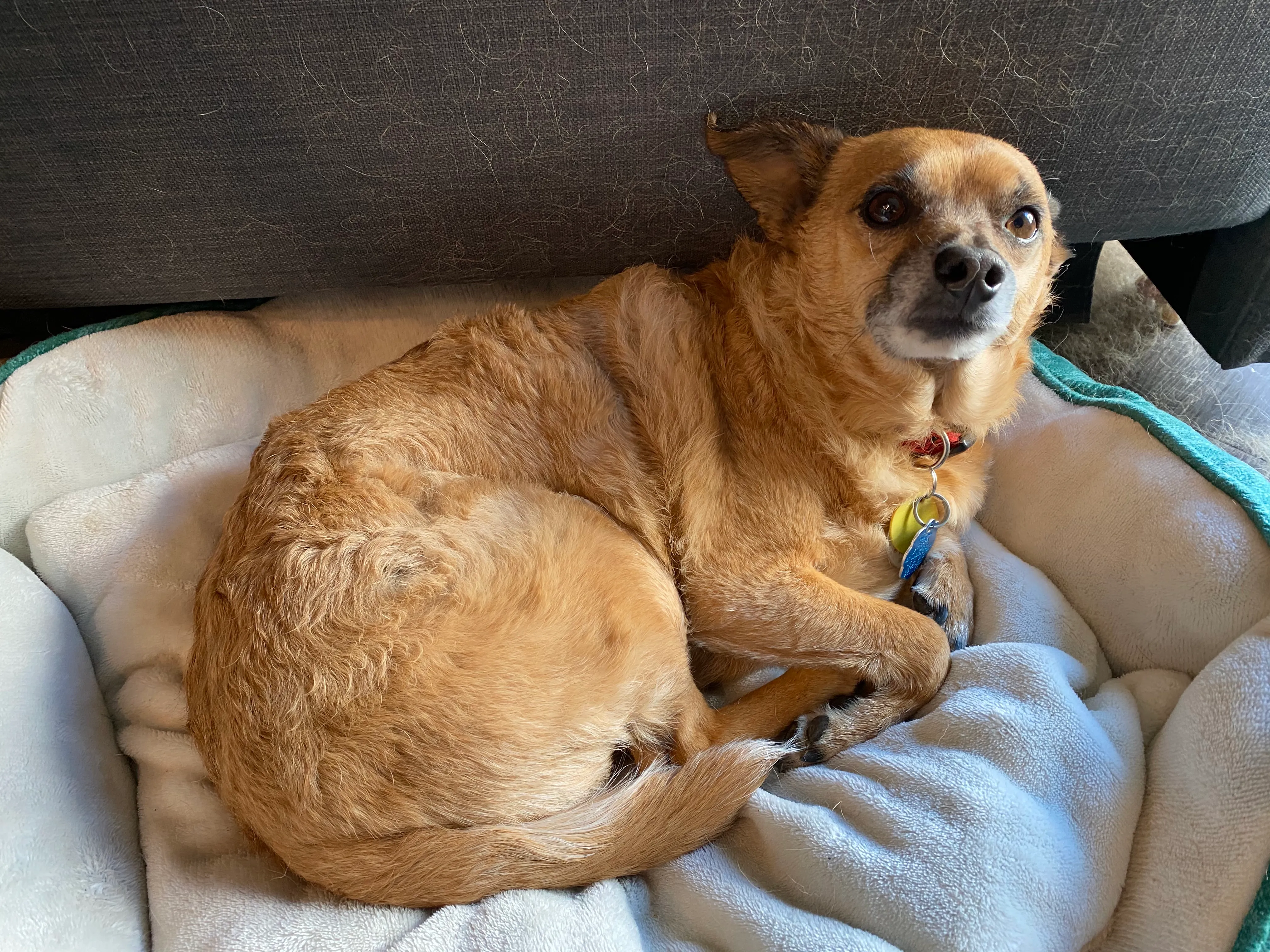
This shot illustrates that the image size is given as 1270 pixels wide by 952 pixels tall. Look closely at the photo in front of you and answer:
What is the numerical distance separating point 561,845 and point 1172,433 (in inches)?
60.2

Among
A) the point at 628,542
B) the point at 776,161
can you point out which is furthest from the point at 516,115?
the point at 628,542

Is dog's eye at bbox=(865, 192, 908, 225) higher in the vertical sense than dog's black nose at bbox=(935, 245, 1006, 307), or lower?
higher

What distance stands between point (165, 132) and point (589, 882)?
68.7 inches

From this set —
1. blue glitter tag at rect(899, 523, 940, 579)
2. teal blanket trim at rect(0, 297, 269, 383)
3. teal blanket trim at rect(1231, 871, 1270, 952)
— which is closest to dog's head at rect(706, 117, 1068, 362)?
blue glitter tag at rect(899, 523, 940, 579)

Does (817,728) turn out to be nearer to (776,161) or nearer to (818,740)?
(818,740)

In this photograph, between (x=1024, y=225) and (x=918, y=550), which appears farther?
(x=918, y=550)

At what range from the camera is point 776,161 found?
1703mm

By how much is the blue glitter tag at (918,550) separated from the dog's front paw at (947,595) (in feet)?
0.09

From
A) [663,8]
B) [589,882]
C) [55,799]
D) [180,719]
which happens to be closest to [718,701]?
[589,882]

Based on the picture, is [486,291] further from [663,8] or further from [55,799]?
[55,799]

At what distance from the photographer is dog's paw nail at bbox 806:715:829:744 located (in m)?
1.57

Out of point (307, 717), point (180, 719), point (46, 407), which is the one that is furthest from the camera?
point (46, 407)

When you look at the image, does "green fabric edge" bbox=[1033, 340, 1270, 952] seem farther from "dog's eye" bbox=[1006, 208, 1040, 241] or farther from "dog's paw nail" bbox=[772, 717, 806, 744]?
"dog's paw nail" bbox=[772, 717, 806, 744]

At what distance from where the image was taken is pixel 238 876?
139cm
